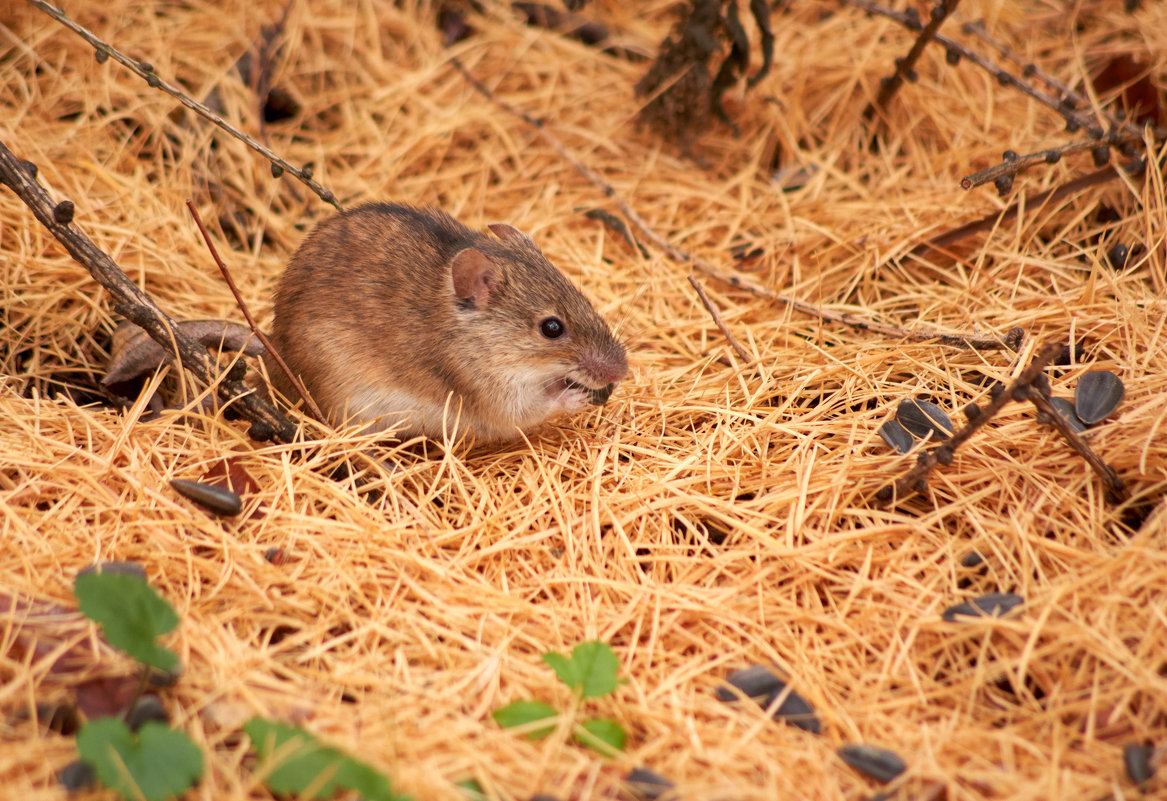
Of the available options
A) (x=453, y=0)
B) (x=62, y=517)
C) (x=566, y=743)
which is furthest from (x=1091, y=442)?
(x=453, y=0)

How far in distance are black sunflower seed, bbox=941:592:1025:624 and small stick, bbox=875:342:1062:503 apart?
435 mm

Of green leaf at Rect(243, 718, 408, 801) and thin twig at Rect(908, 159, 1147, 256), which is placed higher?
thin twig at Rect(908, 159, 1147, 256)

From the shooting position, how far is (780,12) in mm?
6219

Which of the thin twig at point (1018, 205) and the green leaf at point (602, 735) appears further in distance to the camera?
the thin twig at point (1018, 205)

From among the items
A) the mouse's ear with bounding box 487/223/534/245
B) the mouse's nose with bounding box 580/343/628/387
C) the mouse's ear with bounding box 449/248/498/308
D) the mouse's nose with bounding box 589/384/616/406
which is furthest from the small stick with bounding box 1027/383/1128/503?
the mouse's ear with bounding box 487/223/534/245

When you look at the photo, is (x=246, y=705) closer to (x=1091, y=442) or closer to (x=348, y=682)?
(x=348, y=682)

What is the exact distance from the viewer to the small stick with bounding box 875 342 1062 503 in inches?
100

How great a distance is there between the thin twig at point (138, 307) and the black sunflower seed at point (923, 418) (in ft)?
7.76

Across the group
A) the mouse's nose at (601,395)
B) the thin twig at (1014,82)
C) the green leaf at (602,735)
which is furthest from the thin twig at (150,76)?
the thin twig at (1014,82)

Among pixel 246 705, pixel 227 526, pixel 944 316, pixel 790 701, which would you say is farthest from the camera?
pixel 944 316

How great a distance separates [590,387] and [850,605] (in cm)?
136

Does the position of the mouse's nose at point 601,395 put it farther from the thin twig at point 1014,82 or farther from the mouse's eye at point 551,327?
the thin twig at point 1014,82

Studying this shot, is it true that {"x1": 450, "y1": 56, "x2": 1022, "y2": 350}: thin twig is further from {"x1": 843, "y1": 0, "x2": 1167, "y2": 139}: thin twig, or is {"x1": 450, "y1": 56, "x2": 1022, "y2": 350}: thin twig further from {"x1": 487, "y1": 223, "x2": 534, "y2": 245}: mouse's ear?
{"x1": 843, "y1": 0, "x2": 1167, "y2": 139}: thin twig

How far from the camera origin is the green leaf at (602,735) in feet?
7.59
